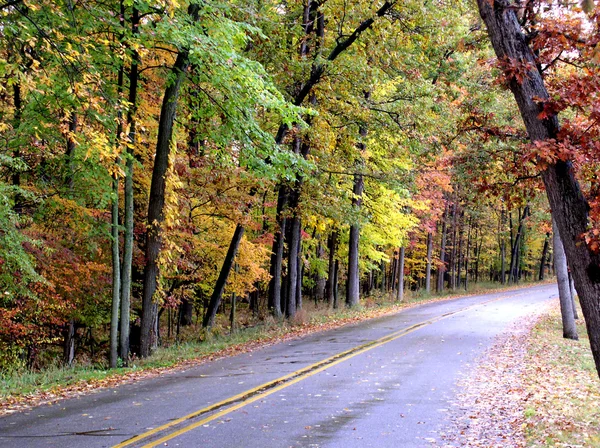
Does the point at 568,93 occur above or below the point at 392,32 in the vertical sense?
below

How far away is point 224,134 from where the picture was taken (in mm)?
13523

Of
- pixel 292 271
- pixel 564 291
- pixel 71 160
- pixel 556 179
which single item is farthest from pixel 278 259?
pixel 556 179

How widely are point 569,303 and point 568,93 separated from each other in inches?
526

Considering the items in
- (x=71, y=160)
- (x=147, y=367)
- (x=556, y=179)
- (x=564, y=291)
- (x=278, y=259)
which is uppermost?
(x=71, y=160)

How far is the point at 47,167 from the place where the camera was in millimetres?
13938

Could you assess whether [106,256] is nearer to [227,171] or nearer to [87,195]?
[87,195]

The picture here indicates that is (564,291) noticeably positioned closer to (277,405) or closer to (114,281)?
(277,405)

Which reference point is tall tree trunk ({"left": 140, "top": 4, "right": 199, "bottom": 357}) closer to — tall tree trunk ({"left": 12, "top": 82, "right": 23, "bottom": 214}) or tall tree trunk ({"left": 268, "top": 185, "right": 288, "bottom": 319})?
tall tree trunk ({"left": 12, "top": 82, "right": 23, "bottom": 214})

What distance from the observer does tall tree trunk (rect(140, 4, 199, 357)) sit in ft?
42.9

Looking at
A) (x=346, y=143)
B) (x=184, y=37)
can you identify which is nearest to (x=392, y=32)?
(x=346, y=143)

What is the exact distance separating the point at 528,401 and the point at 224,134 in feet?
29.8

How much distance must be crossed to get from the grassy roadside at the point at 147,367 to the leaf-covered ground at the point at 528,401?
6.16 meters

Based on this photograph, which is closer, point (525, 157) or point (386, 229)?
point (525, 157)

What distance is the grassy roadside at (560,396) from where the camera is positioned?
642cm
